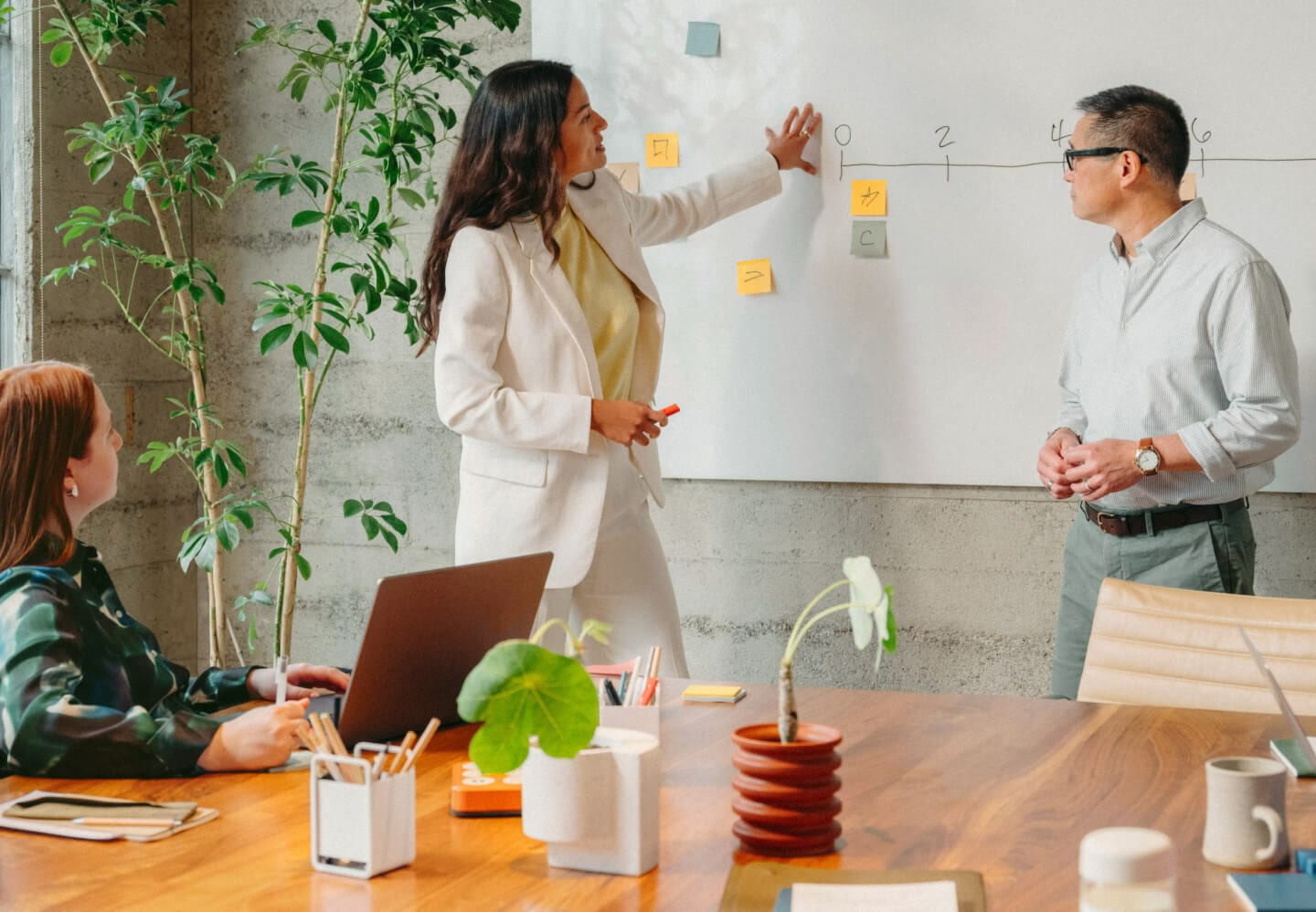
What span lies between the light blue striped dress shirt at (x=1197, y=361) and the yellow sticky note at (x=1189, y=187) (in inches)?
9.4

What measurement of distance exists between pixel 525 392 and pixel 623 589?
1.50ft

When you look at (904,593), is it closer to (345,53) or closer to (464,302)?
(464,302)

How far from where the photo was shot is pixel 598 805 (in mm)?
1256

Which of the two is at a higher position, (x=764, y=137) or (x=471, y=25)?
(x=471, y=25)

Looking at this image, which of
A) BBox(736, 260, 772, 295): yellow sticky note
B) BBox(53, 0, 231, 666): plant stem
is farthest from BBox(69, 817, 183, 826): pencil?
BBox(736, 260, 772, 295): yellow sticky note

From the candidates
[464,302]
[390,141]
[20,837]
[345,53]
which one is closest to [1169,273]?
[464,302]

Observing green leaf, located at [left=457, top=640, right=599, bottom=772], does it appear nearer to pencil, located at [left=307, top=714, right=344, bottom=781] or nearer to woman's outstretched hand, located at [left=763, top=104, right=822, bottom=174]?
pencil, located at [left=307, top=714, right=344, bottom=781]

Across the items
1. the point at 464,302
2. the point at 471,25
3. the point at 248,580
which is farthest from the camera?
the point at 248,580

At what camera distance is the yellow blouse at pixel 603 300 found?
2.81 metres

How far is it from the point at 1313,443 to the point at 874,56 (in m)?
1.24

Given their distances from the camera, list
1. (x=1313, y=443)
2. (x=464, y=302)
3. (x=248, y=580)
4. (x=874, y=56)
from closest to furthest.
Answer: (x=464, y=302) < (x=1313, y=443) < (x=874, y=56) < (x=248, y=580)

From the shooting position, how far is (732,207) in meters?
3.13

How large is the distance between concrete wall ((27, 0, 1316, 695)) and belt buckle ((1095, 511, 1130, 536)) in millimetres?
347

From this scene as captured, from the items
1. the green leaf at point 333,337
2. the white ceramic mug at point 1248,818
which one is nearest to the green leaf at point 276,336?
the green leaf at point 333,337
